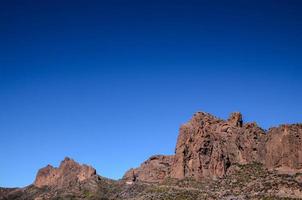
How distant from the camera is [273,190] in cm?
19000

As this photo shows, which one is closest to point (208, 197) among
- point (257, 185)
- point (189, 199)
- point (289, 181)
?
point (189, 199)

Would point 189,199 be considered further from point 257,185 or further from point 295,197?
point 295,197

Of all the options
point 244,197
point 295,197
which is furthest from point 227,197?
point 295,197

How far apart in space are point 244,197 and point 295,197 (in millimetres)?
18780

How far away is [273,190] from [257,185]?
9.84m

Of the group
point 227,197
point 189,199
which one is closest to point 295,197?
point 227,197

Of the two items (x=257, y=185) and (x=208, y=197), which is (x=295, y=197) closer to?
(x=257, y=185)

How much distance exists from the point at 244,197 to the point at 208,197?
50.4 ft

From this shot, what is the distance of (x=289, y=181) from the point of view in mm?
199625

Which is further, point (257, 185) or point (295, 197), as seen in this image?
point (257, 185)

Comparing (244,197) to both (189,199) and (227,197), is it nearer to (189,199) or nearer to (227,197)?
(227,197)

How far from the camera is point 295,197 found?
596ft

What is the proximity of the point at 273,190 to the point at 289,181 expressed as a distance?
13.2m

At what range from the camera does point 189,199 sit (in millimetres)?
198125
